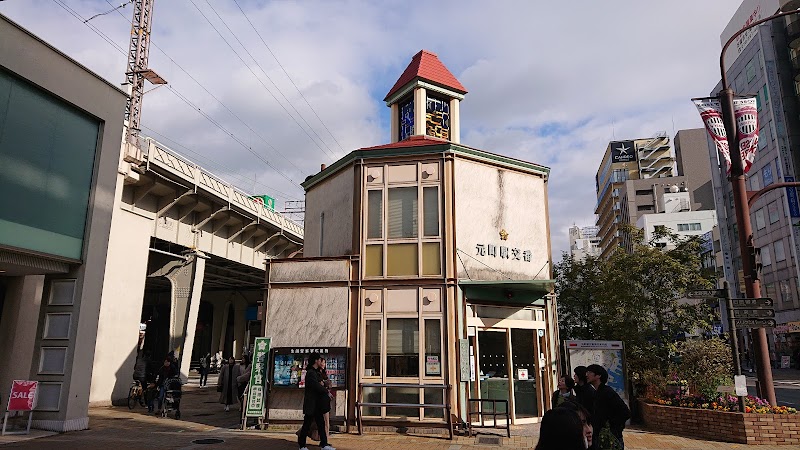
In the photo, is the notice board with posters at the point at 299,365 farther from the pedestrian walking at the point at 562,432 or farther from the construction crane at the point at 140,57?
the construction crane at the point at 140,57

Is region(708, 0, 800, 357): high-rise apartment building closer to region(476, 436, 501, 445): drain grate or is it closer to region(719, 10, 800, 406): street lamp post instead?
region(719, 10, 800, 406): street lamp post

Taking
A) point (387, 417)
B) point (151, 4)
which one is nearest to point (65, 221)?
point (387, 417)

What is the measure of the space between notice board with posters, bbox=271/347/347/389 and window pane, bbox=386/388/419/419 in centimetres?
115

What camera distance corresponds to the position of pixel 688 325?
50.1 feet

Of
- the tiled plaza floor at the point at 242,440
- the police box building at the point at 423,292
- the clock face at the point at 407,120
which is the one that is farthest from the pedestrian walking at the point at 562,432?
the clock face at the point at 407,120

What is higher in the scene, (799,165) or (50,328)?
(799,165)

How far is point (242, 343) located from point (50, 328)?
42037 millimetres

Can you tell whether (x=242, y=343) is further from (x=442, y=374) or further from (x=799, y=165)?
(x=799, y=165)

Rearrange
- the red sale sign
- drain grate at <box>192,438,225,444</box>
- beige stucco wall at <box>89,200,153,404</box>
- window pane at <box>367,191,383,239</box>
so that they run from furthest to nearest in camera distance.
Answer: beige stucco wall at <box>89,200,153,404</box> < window pane at <box>367,191,383,239</box> < the red sale sign < drain grate at <box>192,438,225,444</box>

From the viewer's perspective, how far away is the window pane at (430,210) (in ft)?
44.3

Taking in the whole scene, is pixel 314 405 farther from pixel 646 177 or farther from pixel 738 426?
pixel 646 177

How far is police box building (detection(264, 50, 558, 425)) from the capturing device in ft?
41.3

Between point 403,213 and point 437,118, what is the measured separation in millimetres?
5249

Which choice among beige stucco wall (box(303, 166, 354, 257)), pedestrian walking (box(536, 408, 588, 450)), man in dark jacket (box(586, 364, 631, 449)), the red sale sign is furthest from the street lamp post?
the red sale sign
